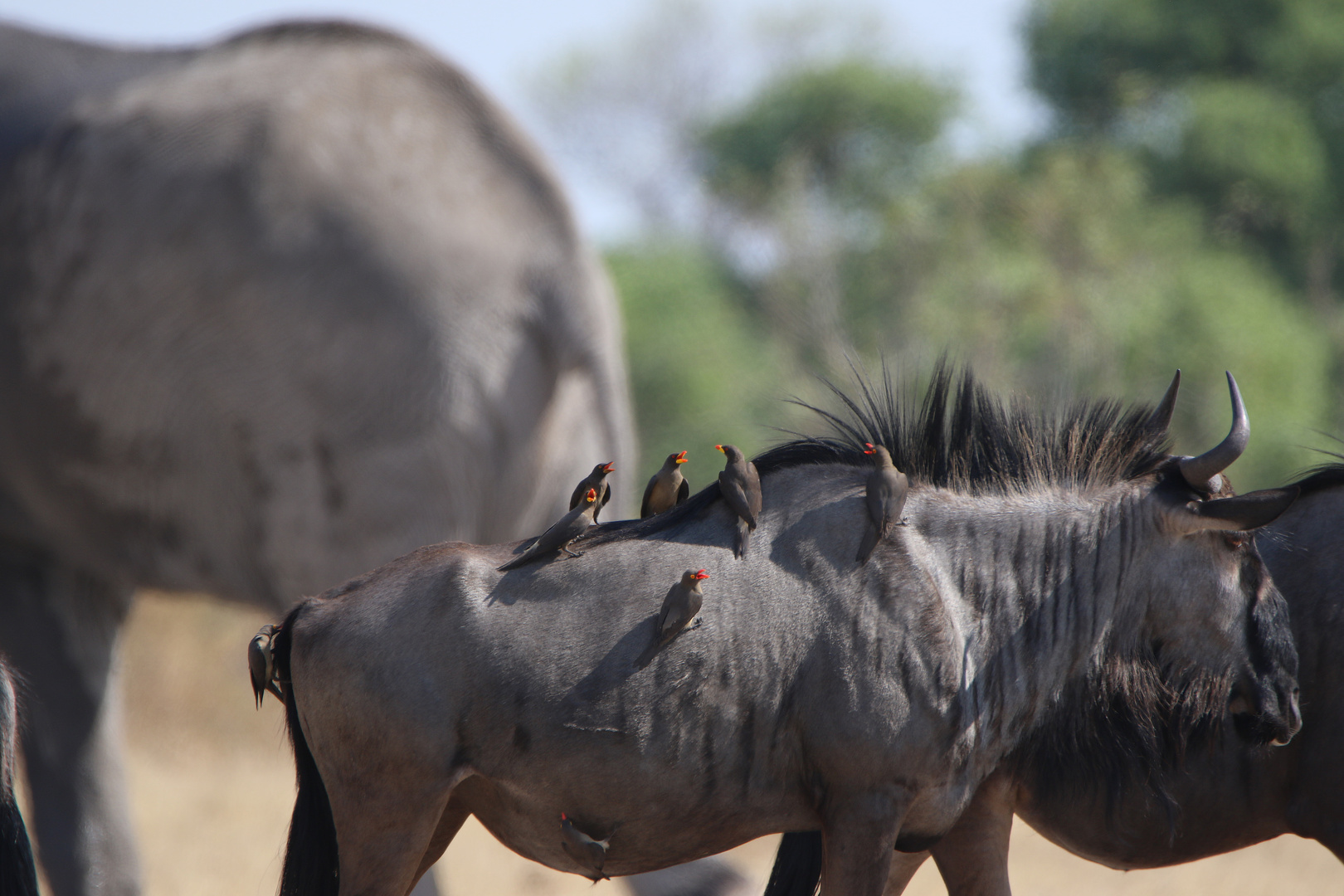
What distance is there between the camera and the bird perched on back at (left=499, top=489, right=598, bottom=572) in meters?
3.33

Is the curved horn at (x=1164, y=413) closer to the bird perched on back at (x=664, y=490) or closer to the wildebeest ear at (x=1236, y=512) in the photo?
the wildebeest ear at (x=1236, y=512)

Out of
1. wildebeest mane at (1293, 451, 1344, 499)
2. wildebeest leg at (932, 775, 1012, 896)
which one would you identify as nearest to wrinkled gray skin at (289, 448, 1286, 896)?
wildebeest leg at (932, 775, 1012, 896)

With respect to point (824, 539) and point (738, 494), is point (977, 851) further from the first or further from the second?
point (738, 494)

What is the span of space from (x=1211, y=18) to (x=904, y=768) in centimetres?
3069

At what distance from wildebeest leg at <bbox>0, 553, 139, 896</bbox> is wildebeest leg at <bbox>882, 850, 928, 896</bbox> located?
12.7ft

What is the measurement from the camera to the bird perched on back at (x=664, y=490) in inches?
146

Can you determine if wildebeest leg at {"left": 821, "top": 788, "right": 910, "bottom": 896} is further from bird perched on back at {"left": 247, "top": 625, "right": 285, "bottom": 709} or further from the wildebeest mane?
the wildebeest mane

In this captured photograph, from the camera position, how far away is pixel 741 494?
3.42 m

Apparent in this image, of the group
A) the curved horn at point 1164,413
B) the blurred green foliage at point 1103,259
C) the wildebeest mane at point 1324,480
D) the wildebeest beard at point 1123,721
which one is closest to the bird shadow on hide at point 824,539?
the wildebeest beard at point 1123,721

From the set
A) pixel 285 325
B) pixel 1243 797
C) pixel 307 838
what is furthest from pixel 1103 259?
pixel 307 838

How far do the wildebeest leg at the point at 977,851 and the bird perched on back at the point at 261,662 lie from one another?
195cm

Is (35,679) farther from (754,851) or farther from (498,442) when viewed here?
(754,851)

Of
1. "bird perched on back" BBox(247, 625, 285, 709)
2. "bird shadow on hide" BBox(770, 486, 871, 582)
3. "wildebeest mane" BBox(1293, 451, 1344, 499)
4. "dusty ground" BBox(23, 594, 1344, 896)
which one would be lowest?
"dusty ground" BBox(23, 594, 1344, 896)

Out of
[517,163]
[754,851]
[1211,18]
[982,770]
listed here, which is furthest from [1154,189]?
[982,770]
